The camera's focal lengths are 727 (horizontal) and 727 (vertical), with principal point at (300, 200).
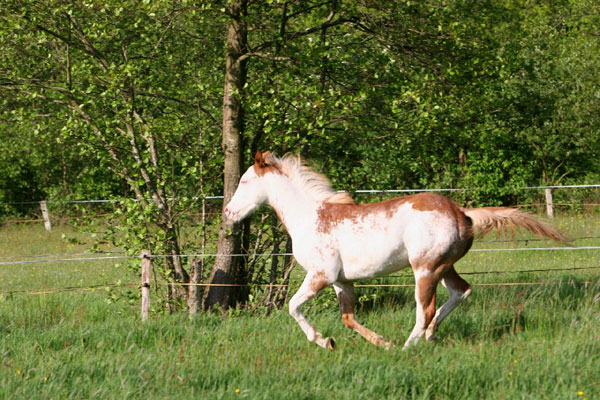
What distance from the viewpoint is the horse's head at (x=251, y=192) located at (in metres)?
7.07

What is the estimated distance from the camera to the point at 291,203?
6.91m

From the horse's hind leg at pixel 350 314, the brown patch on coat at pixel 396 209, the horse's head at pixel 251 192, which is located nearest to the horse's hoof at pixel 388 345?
the horse's hind leg at pixel 350 314

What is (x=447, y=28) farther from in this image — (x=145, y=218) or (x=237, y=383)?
(x=237, y=383)

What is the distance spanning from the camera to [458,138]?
8.98 m

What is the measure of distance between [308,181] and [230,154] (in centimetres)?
173

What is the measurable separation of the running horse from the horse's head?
0.10 metres

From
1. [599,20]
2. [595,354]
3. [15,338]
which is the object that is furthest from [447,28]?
[599,20]

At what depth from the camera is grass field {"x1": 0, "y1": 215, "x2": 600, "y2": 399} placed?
5.04 metres

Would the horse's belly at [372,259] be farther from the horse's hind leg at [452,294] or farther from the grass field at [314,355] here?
the grass field at [314,355]

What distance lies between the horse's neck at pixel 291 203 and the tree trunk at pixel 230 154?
1.48 metres

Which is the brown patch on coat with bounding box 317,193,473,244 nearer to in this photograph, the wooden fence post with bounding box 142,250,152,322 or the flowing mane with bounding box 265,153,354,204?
the flowing mane with bounding box 265,153,354,204

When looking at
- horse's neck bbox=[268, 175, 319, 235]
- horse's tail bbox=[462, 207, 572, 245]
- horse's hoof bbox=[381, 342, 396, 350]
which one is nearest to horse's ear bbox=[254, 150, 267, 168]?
horse's neck bbox=[268, 175, 319, 235]

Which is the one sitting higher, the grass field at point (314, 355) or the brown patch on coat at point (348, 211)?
the brown patch on coat at point (348, 211)

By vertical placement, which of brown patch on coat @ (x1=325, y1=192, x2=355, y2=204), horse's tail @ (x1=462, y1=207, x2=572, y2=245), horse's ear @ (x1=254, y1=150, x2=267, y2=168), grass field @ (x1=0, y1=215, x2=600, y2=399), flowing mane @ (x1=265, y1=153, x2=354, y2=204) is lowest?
grass field @ (x1=0, y1=215, x2=600, y2=399)
